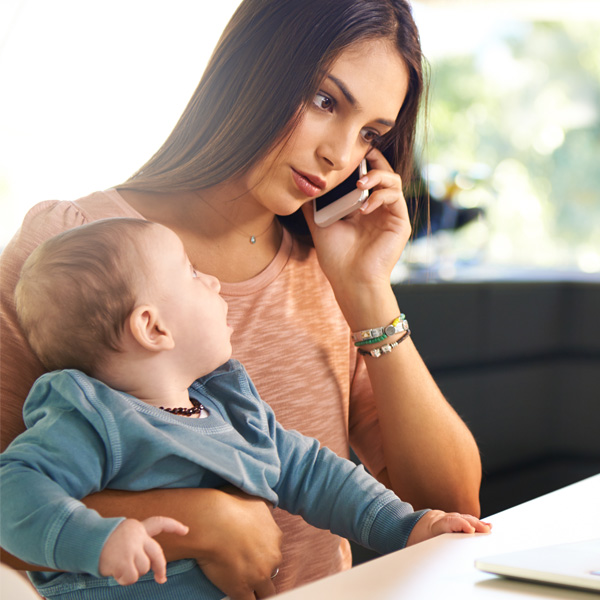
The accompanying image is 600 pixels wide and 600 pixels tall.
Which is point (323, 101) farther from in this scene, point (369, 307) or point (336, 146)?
point (369, 307)

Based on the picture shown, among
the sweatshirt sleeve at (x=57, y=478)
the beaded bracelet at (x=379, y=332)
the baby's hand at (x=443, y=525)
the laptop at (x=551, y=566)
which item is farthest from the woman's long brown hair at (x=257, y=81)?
the laptop at (x=551, y=566)

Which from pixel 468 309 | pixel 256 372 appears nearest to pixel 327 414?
pixel 256 372

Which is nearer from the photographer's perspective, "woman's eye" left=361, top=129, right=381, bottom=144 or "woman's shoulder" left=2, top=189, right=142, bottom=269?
"woman's shoulder" left=2, top=189, right=142, bottom=269

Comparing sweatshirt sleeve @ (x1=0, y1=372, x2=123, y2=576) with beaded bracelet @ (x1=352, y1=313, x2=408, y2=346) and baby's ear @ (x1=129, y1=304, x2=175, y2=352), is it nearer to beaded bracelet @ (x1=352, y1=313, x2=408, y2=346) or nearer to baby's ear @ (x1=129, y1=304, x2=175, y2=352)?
baby's ear @ (x1=129, y1=304, x2=175, y2=352)

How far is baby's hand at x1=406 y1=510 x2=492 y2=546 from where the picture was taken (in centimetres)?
75

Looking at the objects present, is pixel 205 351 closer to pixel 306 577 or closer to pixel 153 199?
pixel 153 199

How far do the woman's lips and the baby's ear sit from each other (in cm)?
39

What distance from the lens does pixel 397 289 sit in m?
1.66

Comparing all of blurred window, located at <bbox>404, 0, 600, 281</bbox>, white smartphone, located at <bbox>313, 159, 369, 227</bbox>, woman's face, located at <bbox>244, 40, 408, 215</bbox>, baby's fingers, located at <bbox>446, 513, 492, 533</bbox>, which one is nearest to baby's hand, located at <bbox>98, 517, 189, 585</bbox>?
baby's fingers, located at <bbox>446, 513, 492, 533</bbox>

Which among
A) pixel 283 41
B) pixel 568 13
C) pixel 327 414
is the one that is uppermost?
pixel 568 13

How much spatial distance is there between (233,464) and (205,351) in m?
0.14

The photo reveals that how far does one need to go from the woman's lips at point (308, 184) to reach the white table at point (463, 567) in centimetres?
56

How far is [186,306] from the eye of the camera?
0.82 meters

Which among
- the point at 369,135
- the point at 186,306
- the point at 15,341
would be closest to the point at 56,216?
the point at 15,341
